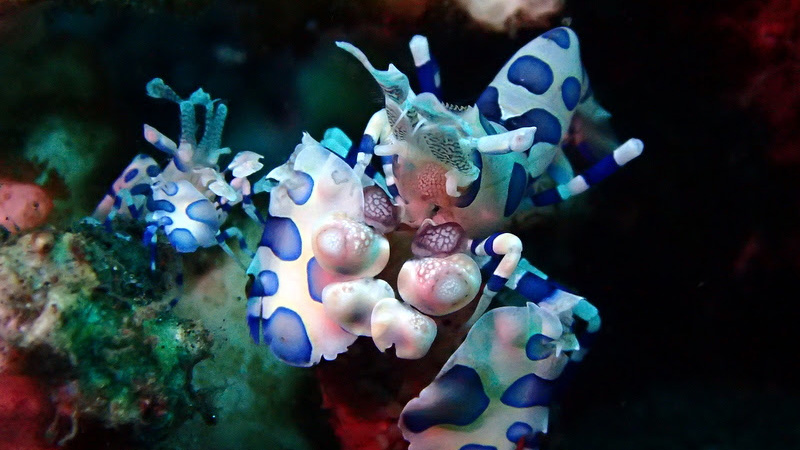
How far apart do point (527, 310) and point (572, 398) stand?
116 cm

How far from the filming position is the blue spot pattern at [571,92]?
2.88 m

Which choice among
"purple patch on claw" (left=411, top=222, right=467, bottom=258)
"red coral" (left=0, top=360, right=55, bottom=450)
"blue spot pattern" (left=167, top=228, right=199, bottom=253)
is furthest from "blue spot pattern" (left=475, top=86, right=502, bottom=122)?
"red coral" (left=0, top=360, right=55, bottom=450)

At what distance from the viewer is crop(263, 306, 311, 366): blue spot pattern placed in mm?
2059

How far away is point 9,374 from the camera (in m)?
1.56

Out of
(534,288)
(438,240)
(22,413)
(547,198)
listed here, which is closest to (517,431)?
(534,288)

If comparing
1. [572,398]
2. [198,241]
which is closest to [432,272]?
[198,241]

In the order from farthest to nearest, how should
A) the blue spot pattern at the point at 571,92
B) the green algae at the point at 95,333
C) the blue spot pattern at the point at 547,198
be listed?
1. the blue spot pattern at the point at 571,92
2. the blue spot pattern at the point at 547,198
3. the green algae at the point at 95,333

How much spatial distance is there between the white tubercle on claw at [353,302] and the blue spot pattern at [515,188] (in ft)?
2.24

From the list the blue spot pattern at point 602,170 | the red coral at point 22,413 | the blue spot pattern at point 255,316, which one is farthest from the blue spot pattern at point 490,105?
the red coral at point 22,413

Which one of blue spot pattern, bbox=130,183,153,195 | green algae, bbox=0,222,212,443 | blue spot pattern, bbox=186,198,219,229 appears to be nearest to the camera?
green algae, bbox=0,222,212,443

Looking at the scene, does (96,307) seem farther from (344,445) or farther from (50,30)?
(50,30)

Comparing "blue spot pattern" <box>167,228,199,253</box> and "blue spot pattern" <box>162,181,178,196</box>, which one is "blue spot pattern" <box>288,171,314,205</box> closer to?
"blue spot pattern" <box>167,228,199,253</box>

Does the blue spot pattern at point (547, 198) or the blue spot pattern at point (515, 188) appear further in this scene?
the blue spot pattern at point (547, 198)

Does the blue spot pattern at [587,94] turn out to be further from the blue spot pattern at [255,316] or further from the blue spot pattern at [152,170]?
the blue spot pattern at [152,170]
